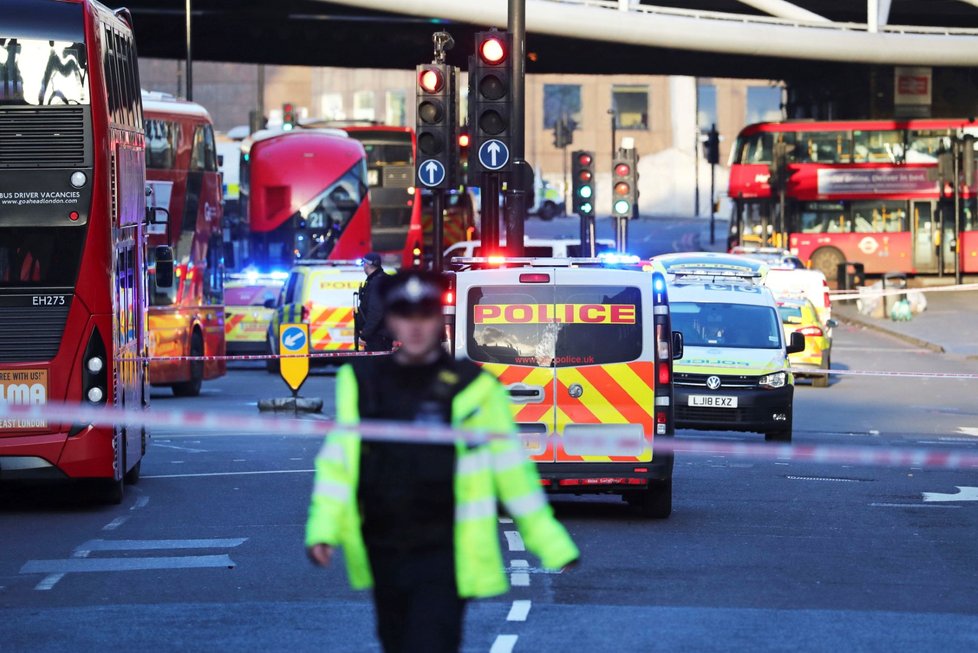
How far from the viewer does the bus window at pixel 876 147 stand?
56250 mm

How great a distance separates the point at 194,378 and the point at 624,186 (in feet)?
26.2

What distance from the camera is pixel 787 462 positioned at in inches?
762

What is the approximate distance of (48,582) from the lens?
1127 cm

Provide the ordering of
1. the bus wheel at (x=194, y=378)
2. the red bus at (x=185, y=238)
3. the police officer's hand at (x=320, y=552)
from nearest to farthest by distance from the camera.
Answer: the police officer's hand at (x=320, y=552)
the red bus at (x=185, y=238)
the bus wheel at (x=194, y=378)

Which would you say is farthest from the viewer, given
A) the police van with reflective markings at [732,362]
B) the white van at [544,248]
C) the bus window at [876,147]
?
the bus window at [876,147]

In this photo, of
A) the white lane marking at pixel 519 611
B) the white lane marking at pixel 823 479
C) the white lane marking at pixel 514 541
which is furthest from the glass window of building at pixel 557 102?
the white lane marking at pixel 519 611

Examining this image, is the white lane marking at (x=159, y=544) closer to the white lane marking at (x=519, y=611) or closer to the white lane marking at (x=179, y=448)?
the white lane marking at (x=519, y=611)

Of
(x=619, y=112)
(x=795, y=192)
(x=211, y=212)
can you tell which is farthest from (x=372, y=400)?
(x=619, y=112)

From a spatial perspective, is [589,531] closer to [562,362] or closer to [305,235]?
[562,362]

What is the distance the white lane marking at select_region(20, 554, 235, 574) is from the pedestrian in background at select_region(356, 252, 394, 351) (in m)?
10.7

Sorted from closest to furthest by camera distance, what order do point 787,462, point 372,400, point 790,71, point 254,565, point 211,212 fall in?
point 372,400, point 254,565, point 787,462, point 211,212, point 790,71

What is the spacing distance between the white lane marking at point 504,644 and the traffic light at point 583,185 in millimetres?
22153

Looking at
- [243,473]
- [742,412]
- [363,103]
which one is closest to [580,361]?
[243,473]

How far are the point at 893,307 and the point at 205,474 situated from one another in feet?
103
